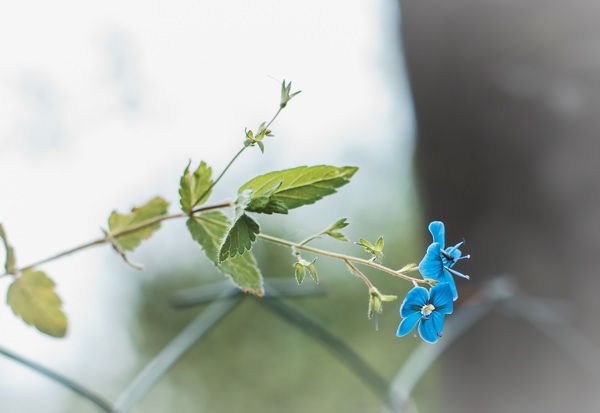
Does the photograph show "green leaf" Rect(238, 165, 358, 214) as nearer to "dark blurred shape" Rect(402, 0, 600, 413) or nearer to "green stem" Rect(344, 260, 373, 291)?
"green stem" Rect(344, 260, 373, 291)

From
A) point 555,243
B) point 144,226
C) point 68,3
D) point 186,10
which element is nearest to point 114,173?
point 68,3

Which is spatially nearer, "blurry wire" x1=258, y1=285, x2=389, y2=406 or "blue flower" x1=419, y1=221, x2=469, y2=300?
"blue flower" x1=419, y1=221, x2=469, y2=300

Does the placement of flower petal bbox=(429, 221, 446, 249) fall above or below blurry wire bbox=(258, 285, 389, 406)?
above

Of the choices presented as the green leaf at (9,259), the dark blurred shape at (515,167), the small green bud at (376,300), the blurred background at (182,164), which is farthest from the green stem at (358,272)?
the dark blurred shape at (515,167)

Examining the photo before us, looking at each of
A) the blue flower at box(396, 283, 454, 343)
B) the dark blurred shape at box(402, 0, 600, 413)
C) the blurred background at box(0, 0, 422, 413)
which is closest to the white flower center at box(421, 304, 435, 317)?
the blue flower at box(396, 283, 454, 343)

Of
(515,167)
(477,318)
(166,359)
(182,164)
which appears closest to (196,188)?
(166,359)

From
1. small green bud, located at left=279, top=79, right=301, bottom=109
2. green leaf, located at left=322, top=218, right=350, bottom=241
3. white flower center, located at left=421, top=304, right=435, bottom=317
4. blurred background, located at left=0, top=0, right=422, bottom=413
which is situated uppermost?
small green bud, located at left=279, top=79, right=301, bottom=109

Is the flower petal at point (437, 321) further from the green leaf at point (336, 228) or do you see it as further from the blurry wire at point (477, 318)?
the blurry wire at point (477, 318)

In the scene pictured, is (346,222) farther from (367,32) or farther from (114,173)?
(114,173)
